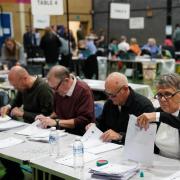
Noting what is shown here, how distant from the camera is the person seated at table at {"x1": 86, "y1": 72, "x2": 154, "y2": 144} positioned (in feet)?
9.89

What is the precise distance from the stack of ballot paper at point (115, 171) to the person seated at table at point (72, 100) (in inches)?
51.6

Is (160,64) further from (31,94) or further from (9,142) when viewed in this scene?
(9,142)

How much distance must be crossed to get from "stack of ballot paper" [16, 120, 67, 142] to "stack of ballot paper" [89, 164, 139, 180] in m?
0.91

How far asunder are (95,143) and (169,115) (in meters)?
0.70

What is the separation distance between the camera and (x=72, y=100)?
3672 mm

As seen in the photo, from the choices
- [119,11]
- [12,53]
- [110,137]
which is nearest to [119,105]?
[110,137]

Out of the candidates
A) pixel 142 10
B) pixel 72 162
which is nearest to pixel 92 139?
pixel 72 162

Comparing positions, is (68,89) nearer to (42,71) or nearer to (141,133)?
(141,133)

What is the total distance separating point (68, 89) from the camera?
3658mm

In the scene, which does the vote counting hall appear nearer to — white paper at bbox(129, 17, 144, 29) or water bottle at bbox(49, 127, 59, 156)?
water bottle at bbox(49, 127, 59, 156)

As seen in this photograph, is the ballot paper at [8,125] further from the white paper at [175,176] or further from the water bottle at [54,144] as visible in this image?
the white paper at [175,176]

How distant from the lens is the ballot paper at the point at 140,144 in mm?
2363

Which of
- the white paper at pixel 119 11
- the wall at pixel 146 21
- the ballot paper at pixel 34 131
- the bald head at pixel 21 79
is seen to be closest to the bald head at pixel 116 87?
the ballot paper at pixel 34 131

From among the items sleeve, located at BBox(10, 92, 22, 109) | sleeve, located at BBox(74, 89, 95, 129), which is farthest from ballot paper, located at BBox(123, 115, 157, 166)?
sleeve, located at BBox(10, 92, 22, 109)
